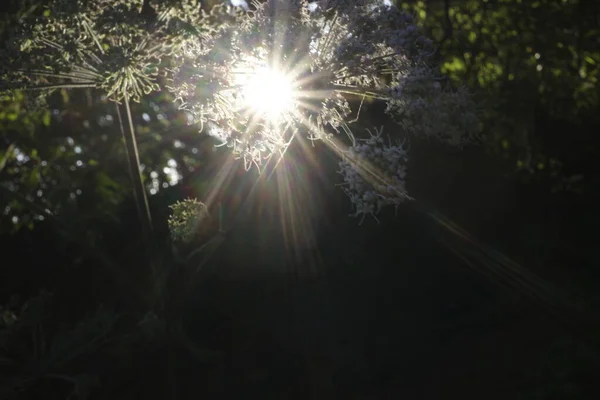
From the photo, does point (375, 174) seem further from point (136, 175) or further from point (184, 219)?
point (136, 175)

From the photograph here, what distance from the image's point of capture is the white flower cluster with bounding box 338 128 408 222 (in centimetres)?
458

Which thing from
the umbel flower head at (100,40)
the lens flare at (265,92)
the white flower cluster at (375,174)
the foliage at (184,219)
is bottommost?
the white flower cluster at (375,174)

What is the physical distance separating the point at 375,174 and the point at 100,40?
8.01 ft

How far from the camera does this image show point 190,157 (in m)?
17.4

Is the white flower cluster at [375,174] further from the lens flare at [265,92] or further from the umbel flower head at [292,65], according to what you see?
the lens flare at [265,92]

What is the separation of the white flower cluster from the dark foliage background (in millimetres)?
3170

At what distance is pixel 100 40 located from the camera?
517 cm

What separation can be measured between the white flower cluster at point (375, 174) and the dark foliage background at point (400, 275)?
317cm

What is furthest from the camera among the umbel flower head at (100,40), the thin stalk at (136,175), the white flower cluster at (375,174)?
the thin stalk at (136,175)

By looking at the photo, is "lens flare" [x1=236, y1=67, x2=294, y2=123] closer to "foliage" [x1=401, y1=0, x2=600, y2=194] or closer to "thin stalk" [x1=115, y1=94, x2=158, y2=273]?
"thin stalk" [x1=115, y1=94, x2=158, y2=273]

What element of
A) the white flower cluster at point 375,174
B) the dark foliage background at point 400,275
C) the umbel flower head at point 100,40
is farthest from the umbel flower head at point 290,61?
the dark foliage background at point 400,275

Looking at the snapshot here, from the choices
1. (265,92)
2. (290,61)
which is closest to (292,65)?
(290,61)

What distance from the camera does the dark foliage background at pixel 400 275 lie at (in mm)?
8812

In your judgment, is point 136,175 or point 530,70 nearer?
point 136,175
